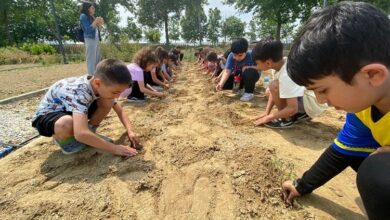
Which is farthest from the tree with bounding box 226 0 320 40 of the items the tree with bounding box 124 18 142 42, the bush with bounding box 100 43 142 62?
the tree with bounding box 124 18 142 42

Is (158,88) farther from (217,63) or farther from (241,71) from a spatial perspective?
(217,63)

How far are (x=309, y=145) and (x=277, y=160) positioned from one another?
25.8 inches

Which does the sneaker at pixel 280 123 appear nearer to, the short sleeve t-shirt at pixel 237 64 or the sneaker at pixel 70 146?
the sneaker at pixel 70 146

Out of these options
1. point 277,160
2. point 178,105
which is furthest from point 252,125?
point 178,105

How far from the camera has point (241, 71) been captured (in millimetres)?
5484

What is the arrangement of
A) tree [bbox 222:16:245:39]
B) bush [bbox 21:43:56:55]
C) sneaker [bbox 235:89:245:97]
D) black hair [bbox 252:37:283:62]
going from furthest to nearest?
tree [bbox 222:16:245:39], bush [bbox 21:43:56:55], sneaker [bbox 235:89:245:97], black hair [bbox 252:37:283:62]

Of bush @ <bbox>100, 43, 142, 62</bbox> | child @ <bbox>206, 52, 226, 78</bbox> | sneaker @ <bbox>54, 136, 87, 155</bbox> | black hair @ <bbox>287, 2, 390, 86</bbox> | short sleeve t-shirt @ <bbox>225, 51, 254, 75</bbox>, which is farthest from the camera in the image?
bush @ <bbox>100, 43, 142, 62</bbox>

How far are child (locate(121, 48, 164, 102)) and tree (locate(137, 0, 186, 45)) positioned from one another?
1236 inches

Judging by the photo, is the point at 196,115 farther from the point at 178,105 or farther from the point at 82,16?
the point at 82,16

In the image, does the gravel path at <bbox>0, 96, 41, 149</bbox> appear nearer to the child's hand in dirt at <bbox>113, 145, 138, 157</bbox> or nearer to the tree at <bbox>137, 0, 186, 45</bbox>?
the child's hand in dirt at <bbox>113, 145, 138, 157</bbox>

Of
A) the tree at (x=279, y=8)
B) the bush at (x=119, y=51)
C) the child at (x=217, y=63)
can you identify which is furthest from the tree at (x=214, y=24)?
the child at (x=217, y=63)

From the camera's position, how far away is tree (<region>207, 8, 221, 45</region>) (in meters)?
63.8

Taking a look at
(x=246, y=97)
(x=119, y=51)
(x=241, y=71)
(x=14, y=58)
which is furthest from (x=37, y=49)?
(x=246, y=97)

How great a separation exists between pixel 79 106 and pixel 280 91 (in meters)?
2.06
